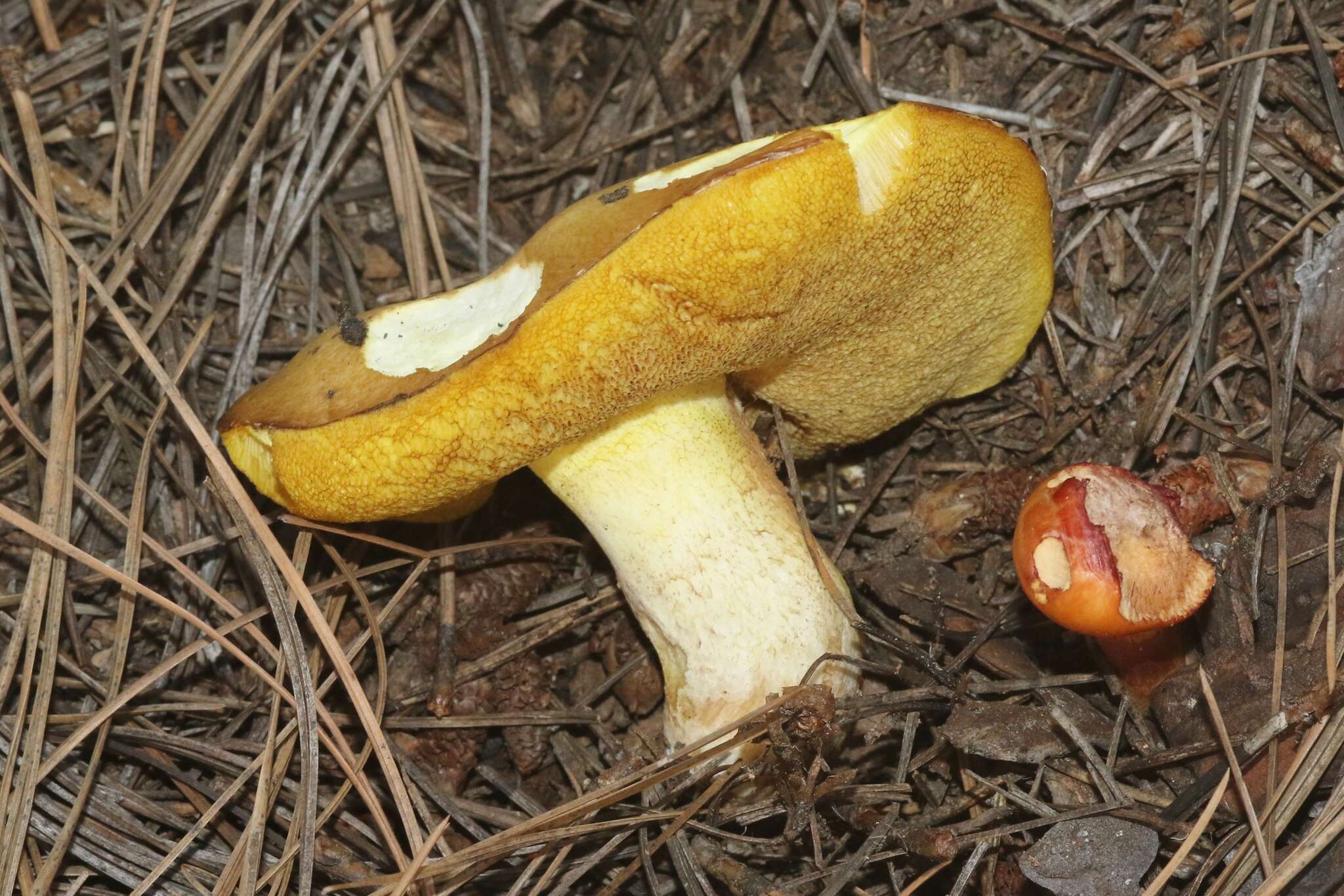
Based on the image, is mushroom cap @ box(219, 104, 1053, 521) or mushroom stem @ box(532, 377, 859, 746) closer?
mushroom cap @ box(219, 104, 1053, 521)

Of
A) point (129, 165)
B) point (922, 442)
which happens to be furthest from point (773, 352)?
point (129, 165)

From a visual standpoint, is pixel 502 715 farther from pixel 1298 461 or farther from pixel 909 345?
pixel 1298 461

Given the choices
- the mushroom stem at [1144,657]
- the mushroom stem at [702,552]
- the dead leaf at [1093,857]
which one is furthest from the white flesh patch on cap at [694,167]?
the dead leaf at [1093,857]

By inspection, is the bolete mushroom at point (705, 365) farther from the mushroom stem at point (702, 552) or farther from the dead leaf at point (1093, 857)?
the dead leaf at point (1093, 857)

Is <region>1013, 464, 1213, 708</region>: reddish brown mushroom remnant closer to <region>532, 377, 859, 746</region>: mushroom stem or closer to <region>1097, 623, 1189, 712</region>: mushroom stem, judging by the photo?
<region>1097, 623, 1189, 712</region>: mushroom stem

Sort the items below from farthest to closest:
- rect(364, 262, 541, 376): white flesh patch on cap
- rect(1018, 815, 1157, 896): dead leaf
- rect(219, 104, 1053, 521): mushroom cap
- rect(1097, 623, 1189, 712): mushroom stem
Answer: rect(1097, 623, 1189, 712): mushroom stem, rect(1018, 815, 1157, 896): dead leaf, rect(364, 262, 541, 376): white flesh patch on cap, rect(219, 104, 1053, 521): mushroom cap

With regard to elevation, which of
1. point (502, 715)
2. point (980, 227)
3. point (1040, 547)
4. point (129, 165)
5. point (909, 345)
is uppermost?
point (129, 165)

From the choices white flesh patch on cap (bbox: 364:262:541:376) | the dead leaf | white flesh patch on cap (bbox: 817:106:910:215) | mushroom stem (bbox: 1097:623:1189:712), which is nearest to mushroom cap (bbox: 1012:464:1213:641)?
mushroom stem (bbox: 1097:623:1189:712)
